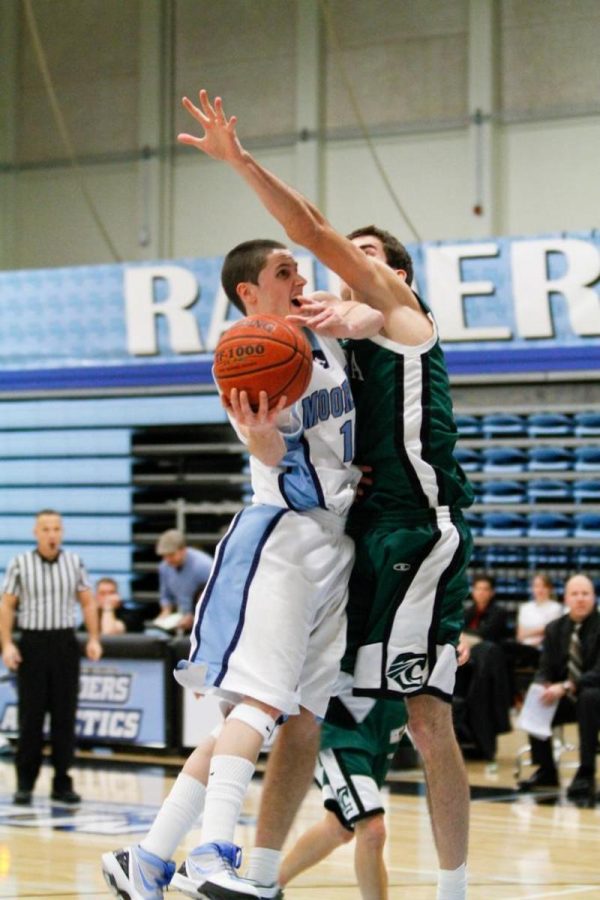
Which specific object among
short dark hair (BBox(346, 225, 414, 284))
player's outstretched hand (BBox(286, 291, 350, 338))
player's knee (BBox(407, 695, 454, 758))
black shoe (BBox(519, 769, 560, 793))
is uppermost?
short dark hair (BBox(346, 225, 414, 284))

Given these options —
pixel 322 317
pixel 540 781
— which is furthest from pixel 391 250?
pixel 540 781

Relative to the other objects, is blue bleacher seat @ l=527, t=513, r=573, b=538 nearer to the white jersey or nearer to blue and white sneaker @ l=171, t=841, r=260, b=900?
the white jersey

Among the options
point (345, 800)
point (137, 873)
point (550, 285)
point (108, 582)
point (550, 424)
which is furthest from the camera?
point (550, 424)

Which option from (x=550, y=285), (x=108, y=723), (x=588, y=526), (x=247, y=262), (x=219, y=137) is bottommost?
(x=108, y=723)

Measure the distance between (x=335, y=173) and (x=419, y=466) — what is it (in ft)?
41.3

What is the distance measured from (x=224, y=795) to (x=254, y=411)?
3.63ft

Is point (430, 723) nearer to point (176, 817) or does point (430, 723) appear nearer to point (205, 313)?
point (176, 817)

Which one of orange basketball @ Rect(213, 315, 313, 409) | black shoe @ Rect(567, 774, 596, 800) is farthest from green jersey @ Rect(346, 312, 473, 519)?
black shoe @ Rect(567, 774, 596, 800)

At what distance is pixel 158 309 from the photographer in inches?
595

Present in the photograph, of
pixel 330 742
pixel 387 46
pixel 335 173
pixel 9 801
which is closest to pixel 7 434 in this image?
pixel 335 173

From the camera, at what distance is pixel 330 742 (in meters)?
5.46

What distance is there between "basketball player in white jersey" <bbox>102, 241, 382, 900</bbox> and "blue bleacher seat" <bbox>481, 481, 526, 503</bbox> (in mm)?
10442

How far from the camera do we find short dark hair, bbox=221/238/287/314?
16.1 ft

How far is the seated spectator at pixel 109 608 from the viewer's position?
1389 cm
